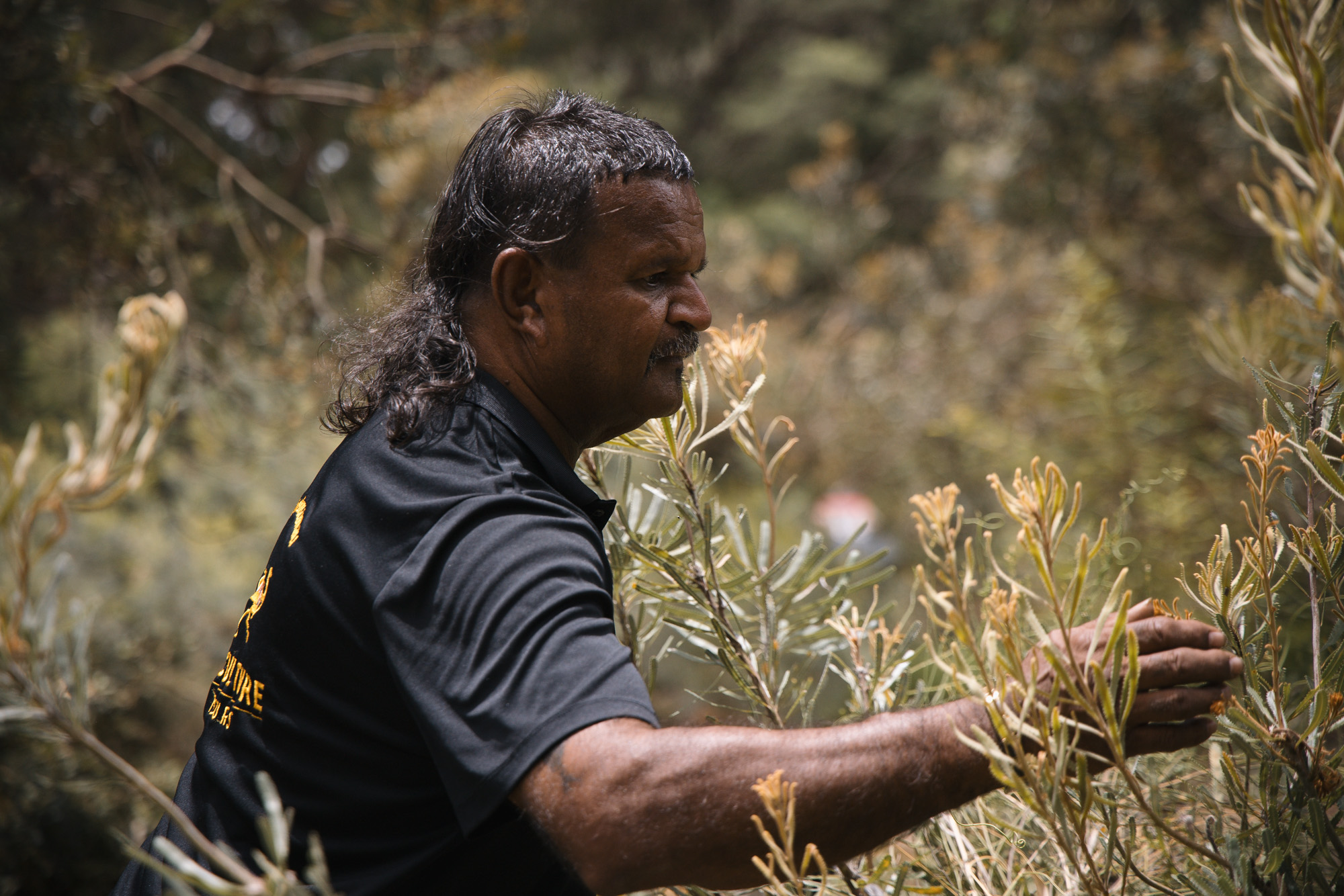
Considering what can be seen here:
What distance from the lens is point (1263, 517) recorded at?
0.86 m

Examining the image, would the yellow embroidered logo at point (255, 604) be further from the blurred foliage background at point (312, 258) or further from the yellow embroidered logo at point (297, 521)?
the blurred foliage background at point (312, 258)

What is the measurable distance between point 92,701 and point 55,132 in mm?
1991

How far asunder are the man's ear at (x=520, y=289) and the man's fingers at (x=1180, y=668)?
2.46ft

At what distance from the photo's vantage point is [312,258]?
349 centimetres

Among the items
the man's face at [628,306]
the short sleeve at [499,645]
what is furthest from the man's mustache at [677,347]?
the short sleeve at [499,645]

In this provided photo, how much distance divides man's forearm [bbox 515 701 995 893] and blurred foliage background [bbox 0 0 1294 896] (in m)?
0.53

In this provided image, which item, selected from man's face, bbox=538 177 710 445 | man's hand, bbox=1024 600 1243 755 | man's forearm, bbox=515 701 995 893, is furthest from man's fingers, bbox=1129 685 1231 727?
man's face, bbox=538 177 710 445

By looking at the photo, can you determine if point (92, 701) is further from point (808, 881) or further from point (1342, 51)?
point (1342, 51)

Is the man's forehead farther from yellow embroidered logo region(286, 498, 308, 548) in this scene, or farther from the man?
yellow embroidered logo region(286, 498, 308, 548)

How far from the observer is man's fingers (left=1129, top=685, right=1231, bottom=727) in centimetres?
81

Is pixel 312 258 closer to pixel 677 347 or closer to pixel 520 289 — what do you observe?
pixel 520 289

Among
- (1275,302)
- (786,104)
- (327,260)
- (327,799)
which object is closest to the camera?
(327,799)

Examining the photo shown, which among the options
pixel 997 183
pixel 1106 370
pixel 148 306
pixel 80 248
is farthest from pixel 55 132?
pixel 997 183

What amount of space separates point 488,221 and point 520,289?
11 centimetres
